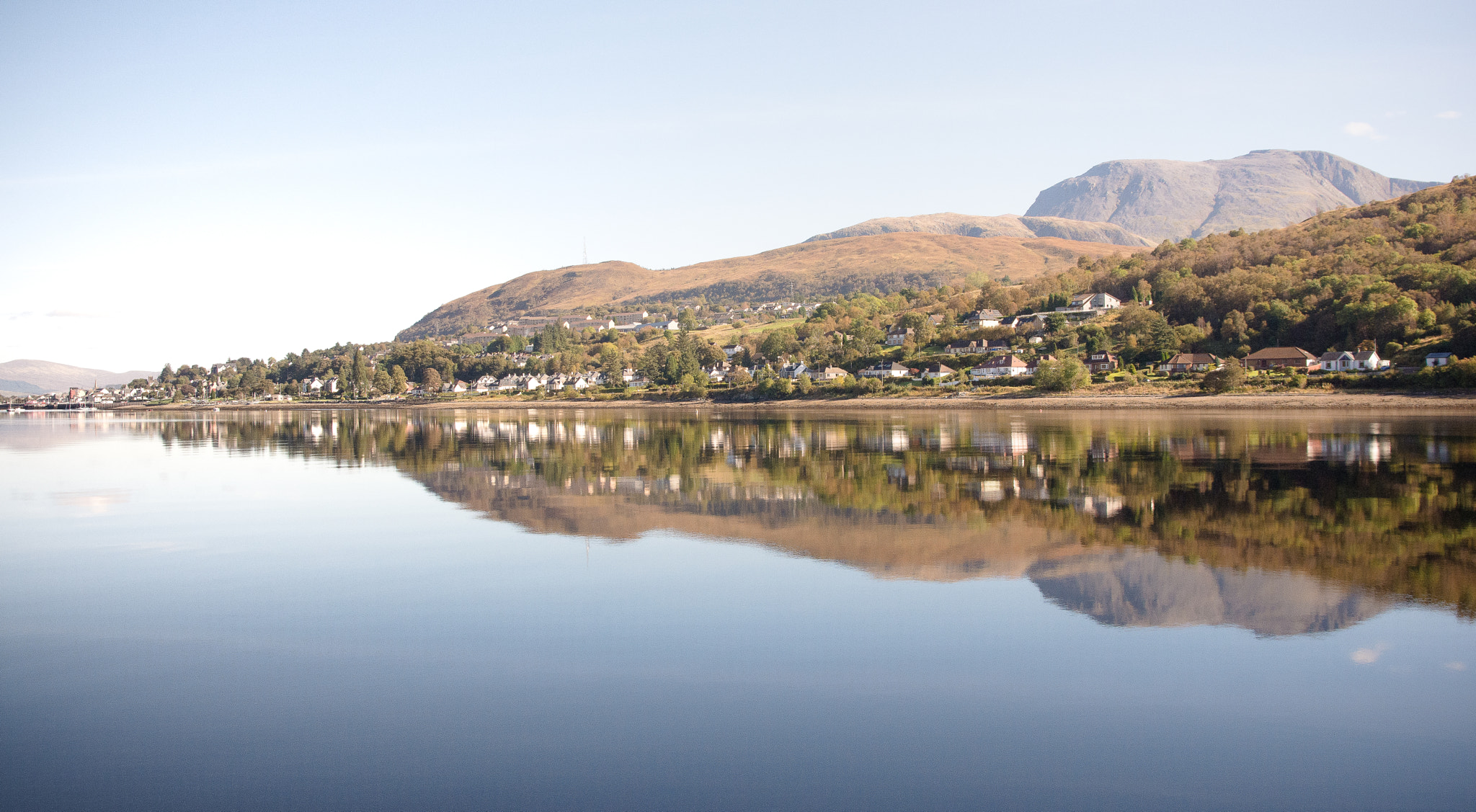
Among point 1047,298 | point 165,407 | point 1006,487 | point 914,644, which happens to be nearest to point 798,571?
point 914,644

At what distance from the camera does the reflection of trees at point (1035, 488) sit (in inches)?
558

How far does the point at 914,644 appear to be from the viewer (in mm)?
9766

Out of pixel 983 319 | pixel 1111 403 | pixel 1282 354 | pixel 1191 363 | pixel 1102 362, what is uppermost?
pixel 983 319

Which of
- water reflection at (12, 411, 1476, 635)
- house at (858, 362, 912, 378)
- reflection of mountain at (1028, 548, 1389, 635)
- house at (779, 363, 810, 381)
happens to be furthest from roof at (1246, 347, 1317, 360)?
reflection of mountain at (1028, 548, 1389, 635)

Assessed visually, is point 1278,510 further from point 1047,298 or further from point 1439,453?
point 1047,298

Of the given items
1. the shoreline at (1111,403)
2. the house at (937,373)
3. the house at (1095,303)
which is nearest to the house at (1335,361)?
the shoreline at (1111,403)

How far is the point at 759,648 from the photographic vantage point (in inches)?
381

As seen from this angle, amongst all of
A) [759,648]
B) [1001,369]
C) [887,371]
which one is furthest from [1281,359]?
[759,648]

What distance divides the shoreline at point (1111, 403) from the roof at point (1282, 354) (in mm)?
15282

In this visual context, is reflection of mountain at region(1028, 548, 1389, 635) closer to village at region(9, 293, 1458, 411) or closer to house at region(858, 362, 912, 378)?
village at region(9, 293, 1458, 411)

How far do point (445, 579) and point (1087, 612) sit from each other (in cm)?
905

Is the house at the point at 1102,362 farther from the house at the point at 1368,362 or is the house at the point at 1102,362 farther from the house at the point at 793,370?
the house at the point at 793,370

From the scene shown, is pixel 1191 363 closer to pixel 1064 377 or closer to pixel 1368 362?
pixel 1368 362

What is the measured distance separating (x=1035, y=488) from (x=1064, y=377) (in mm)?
58705
